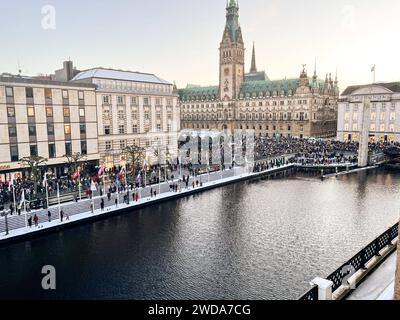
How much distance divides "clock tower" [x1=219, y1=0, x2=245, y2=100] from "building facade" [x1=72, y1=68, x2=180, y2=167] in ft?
300

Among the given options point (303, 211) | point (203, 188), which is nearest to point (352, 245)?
point (303, 211)

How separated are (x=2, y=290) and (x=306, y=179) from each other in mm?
51444

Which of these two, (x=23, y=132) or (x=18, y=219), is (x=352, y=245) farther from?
(x=23, y=132)

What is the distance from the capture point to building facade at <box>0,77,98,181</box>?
Result: 46.8 m

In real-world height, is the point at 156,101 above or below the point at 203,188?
above

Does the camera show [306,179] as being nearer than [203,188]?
No

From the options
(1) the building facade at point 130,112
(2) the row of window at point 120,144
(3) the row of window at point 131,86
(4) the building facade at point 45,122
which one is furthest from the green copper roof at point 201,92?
(4) the building facade at point 45,122

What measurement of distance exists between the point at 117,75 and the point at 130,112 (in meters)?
8.27

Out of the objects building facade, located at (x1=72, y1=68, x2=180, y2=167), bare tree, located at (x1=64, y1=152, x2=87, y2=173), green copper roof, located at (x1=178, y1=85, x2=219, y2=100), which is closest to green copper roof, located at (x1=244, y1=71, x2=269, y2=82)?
green copper roof, located at (x1=178, y1=85, x2=219, y2=100)

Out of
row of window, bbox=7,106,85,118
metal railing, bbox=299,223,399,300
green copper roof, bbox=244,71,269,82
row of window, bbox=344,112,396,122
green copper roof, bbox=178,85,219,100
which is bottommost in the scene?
metal railing, bbox=299,223,399,300

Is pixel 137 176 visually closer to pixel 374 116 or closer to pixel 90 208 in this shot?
pixel 90 208

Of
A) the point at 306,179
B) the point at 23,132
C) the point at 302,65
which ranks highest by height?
the point at 302,65

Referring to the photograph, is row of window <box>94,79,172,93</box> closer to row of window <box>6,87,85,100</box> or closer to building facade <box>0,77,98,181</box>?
building facade <box>0,77,98,181</box>

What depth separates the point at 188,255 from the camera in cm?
2581
